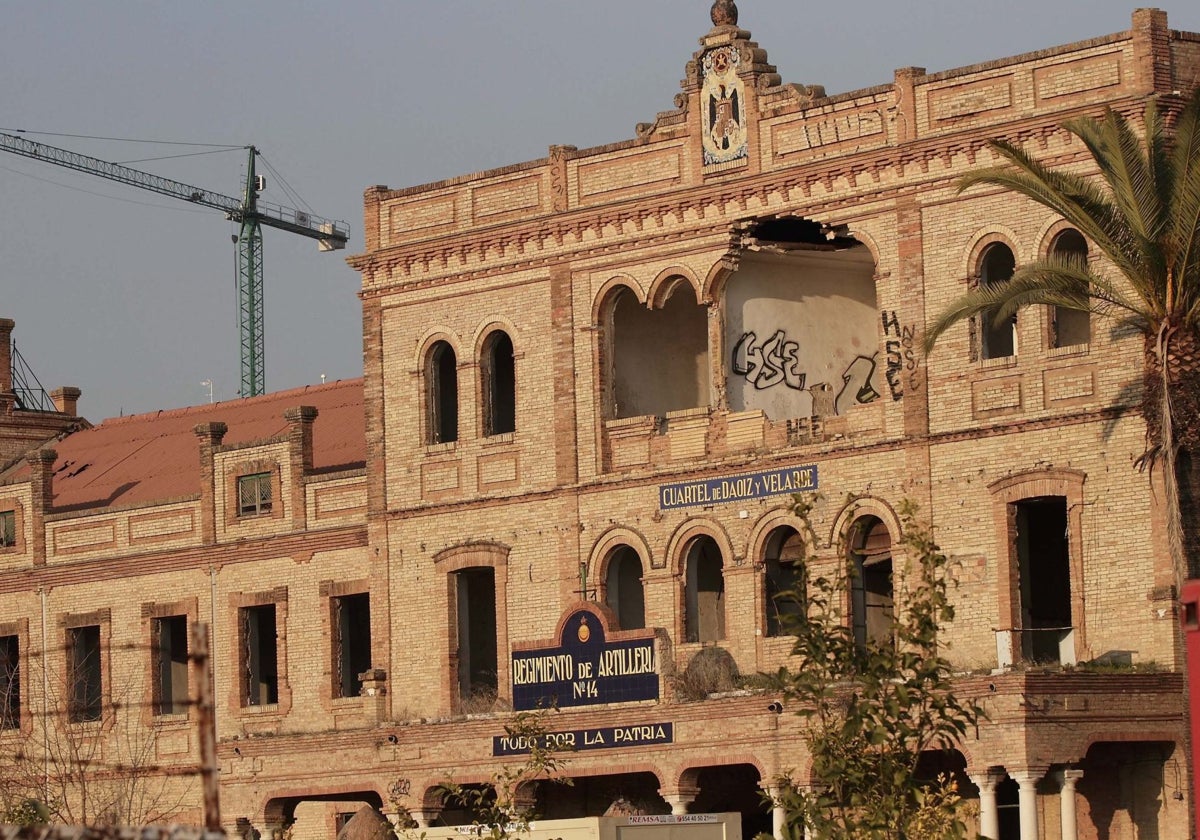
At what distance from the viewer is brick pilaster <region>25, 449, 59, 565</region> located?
50.2m

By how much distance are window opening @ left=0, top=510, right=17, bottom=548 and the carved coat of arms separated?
18569mm

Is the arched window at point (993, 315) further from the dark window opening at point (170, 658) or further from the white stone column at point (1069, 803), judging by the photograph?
the dark window opening at point (170, 658)

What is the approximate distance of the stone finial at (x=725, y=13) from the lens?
39281 mm

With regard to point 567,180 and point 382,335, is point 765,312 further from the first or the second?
point 382,335

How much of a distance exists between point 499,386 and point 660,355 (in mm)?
2896


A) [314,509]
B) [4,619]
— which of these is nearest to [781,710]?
[314,509]

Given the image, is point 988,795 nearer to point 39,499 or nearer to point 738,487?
point 738,487

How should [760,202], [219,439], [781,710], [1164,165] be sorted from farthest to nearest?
[219,439], [760,202], [781,710], [1164,165]

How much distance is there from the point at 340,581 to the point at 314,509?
1.53m

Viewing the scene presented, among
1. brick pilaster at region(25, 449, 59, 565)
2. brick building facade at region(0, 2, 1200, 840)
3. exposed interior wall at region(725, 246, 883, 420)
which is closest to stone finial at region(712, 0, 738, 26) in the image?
brick building facade at region(0, 2, 1200, 840)

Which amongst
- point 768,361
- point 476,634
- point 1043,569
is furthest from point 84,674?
point 1043,569

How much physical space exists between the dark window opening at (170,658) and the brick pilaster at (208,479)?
1.68m

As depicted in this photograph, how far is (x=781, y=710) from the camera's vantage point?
1384 inches

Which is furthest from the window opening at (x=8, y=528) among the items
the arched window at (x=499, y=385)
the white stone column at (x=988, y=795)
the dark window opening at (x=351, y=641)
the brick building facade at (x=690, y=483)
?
the white stone column at (x=988, y=795)
